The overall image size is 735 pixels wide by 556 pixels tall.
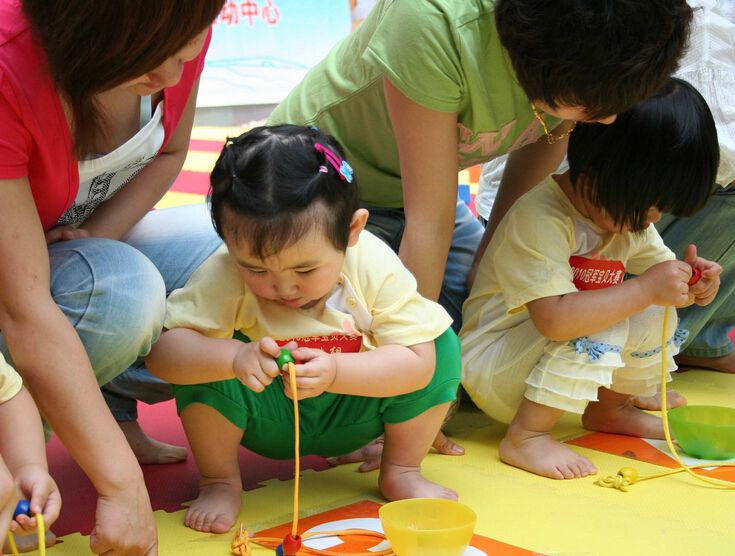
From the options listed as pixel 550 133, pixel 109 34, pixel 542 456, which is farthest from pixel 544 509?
pixel 109 34

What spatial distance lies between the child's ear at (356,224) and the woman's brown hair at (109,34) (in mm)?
313

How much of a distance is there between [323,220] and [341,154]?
0.12m

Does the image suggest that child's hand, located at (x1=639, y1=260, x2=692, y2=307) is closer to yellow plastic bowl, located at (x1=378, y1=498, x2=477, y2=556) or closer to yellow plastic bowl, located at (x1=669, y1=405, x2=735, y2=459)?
yellow plastic bowl, located at (x1=669, y1=405, x2=735, y2=459)

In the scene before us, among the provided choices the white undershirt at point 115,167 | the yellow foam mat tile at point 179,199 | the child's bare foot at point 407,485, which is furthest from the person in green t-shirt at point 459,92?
the yellow foam mat tile at point 179,199

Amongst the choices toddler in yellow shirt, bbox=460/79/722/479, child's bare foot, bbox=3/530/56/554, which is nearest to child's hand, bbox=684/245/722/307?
toddler in yellow shirt, bbox=460/79/722/479

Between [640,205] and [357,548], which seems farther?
[640,205]

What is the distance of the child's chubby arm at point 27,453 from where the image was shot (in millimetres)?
909

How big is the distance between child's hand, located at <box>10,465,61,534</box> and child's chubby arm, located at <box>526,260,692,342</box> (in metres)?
0.78

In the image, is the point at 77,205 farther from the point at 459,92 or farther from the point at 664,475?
the point at 664,475

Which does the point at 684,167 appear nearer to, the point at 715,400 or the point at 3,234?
the point at 715,400

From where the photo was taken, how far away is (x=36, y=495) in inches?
35.3

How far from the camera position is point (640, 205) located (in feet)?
4.73

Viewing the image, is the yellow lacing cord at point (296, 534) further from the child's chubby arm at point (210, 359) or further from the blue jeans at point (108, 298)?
the blue jeans at point (108, 298)


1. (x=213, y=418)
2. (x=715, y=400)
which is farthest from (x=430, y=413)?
(x=715, y=400)
